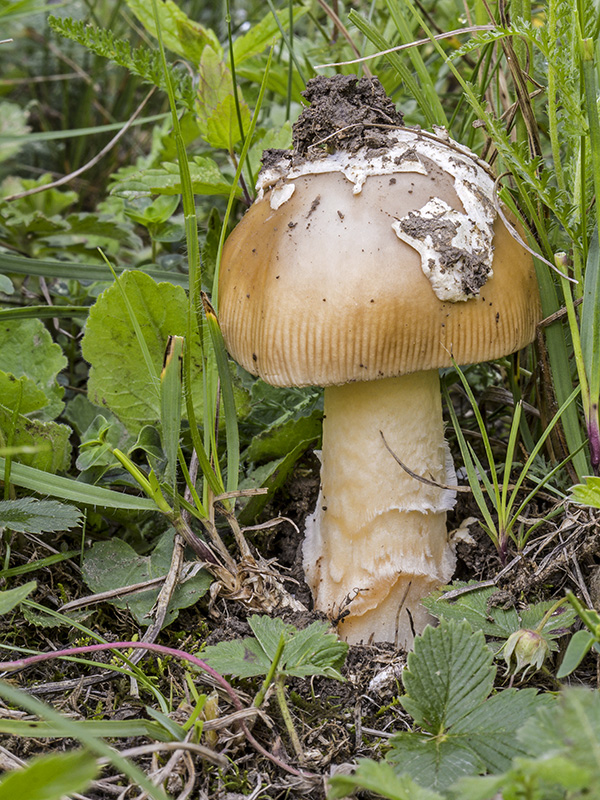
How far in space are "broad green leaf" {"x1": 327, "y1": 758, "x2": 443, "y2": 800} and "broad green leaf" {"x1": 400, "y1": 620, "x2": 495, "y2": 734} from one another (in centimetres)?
31

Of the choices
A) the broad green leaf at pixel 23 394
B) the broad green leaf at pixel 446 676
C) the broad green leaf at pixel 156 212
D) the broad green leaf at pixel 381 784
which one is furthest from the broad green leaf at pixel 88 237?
the broad green leaf at pixel 381 784

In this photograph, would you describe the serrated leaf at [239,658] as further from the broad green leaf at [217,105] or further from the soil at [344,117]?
the broad green leaf at [217,105]

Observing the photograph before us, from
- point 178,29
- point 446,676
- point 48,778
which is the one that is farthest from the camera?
point 178,29

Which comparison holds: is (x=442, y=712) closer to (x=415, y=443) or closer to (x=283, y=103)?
(x=415, y=443)

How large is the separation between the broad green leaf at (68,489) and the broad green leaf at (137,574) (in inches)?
11.4

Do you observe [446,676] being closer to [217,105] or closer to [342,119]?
[342,119]

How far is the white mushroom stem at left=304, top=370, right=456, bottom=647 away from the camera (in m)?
2.23

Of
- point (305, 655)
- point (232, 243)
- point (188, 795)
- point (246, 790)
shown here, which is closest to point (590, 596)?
point (305, 655)

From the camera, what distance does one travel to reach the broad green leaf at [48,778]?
1.05m

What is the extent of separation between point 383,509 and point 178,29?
6.55ft

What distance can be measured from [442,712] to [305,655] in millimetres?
343

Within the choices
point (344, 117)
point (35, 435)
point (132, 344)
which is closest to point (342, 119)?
point (344, 117)

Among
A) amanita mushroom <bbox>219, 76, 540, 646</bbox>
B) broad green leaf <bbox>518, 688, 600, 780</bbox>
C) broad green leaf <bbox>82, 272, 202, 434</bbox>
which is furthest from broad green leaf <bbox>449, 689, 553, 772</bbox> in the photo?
broad green leaf <bbox>82, 272, 202, 434</bbox>

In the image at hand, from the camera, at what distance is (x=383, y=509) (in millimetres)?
2275
